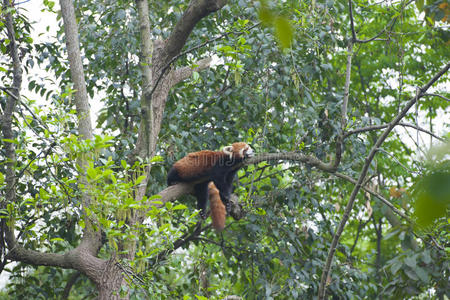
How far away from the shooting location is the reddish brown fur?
15.9 feet

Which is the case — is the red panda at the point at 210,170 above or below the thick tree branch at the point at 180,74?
below

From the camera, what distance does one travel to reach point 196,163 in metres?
4.96

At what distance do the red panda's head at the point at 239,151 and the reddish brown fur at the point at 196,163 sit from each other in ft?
0.29

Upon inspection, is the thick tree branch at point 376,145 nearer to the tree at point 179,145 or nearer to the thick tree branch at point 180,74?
the tree at point 179,145

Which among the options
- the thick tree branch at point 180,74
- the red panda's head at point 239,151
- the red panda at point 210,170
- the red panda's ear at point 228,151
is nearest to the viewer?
the thick tree branch at point 180,74

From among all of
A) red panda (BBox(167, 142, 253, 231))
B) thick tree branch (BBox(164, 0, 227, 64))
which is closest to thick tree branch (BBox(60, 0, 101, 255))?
thick tree branch (BBox(164, 0, 227, 64))

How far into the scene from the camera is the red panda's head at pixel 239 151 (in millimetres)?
5021

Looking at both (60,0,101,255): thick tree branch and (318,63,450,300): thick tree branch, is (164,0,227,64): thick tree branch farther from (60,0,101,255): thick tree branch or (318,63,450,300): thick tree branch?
(318,63,450,300): thick tree branch

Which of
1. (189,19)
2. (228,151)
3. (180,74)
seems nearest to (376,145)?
(189,19)

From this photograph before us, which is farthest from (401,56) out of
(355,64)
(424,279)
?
(355,64)

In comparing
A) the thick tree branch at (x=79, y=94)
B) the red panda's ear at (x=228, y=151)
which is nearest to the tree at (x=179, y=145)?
the thick tree branch at (x=79, y=94)

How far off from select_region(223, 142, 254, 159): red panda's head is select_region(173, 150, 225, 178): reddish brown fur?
0.09 metres

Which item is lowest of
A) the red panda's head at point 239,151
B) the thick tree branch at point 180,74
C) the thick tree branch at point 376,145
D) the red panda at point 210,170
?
the thick tree branch at point 376,145

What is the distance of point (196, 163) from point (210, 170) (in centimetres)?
23
